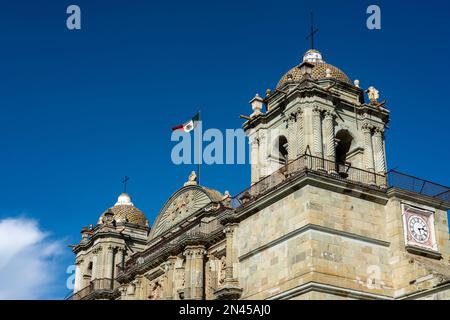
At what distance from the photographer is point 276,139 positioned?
3659 centimetres

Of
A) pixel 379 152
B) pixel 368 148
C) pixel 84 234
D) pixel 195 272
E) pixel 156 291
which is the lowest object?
pixel 156 291

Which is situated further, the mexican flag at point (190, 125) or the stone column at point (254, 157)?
the mexican flag at point (190, 125)

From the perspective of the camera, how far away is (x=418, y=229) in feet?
108

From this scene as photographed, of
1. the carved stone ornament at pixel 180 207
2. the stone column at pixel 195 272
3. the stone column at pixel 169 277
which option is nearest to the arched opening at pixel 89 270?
the carved stone ornament at pixel 180 207

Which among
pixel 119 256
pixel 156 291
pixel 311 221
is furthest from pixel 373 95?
pixel 119 256

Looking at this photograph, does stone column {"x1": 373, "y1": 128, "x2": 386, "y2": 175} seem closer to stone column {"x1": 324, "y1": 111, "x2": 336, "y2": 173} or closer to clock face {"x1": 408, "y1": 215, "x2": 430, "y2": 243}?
stone column {"x1": 324, "y1": 111, "x2": 336, "y2": 173}

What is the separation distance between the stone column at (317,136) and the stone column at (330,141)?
376 mm

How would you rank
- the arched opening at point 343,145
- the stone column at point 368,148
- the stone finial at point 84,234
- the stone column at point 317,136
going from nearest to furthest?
1. the stone column at point 317,136
2. the stone column at point 368,148
3. the arched opening at point 343,145
4. the stone finial at point 84,234

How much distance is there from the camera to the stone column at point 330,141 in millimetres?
33394

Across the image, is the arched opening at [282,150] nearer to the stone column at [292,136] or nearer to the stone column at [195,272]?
the stone column at [292,136]

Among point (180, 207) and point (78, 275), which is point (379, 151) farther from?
point (78, 275)

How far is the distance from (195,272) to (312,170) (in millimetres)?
9248

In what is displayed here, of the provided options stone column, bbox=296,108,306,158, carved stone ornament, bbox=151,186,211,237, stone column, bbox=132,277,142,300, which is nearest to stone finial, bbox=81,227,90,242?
carved stone ornament, bbox=151,186,211,237
